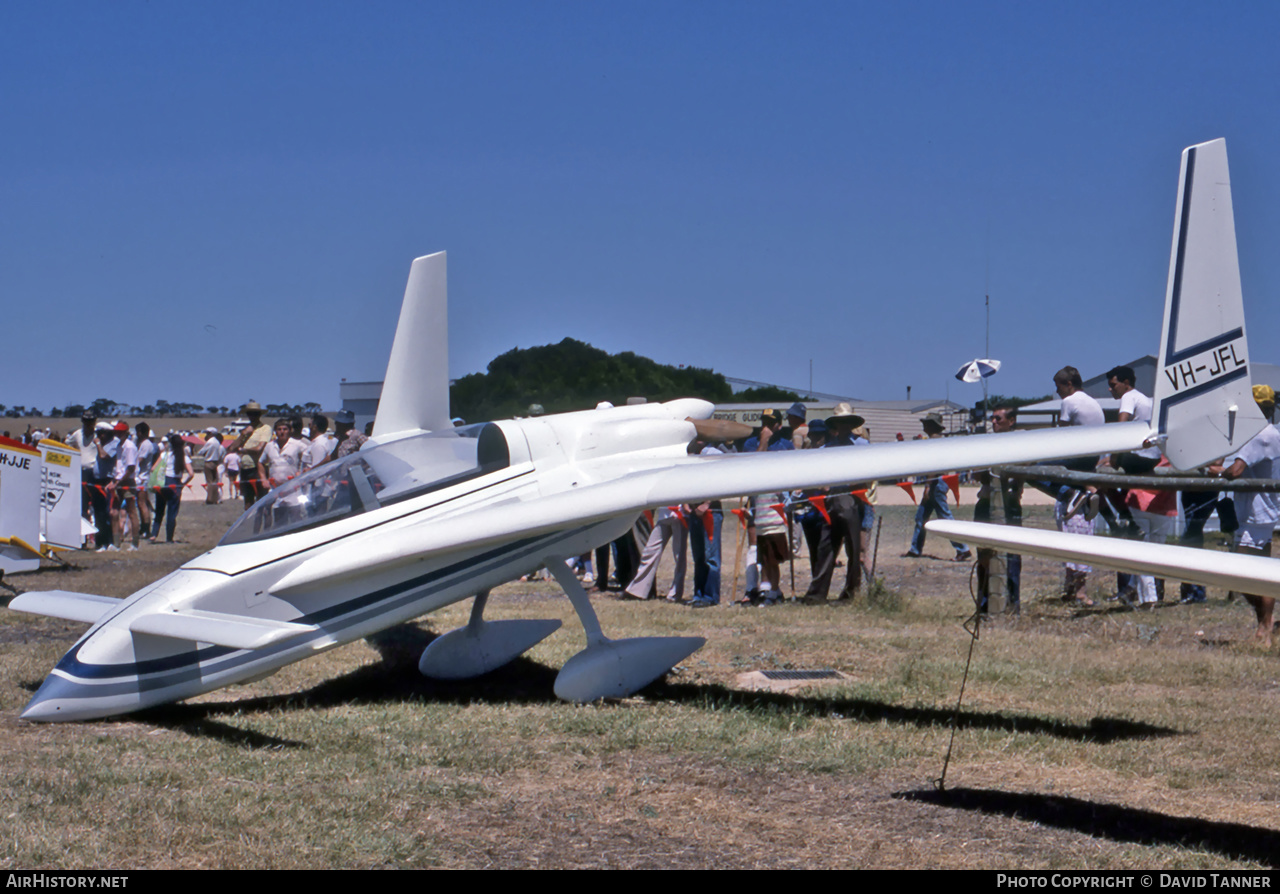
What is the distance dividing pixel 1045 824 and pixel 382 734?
3.51m

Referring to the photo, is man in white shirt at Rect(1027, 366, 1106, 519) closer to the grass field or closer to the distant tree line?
the grass field

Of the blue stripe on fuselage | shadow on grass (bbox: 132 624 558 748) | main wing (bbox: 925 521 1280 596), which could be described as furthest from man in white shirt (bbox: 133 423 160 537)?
main wing (bbox: 925 521 1280 596)

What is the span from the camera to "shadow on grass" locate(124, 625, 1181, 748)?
612cm

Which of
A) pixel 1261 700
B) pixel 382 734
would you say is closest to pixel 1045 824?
pixel 1261 700

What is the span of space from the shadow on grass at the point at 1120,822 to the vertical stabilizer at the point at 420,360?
565 cm

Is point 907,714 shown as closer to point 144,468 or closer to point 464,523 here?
point 464,523

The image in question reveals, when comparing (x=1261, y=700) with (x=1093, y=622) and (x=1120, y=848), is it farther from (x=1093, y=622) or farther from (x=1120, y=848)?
(x=1120, y=848)

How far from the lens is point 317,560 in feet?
20.7

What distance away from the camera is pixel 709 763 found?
5.50 m

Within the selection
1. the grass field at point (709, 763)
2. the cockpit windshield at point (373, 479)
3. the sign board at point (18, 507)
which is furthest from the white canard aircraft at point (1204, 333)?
the sign board at point (18, 507)

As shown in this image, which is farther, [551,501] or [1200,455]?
[1200,455]

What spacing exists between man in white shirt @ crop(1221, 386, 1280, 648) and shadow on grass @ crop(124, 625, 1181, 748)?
7.88ft

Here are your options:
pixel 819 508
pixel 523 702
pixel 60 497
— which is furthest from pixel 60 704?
pixel 60 497

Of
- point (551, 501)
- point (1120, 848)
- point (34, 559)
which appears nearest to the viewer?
point (1120, 848)
